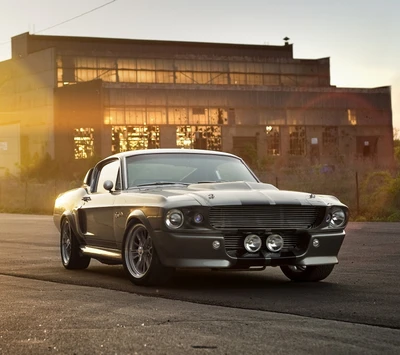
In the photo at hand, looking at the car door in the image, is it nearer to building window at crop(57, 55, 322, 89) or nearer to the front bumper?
the front bumper

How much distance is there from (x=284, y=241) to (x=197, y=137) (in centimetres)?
7372

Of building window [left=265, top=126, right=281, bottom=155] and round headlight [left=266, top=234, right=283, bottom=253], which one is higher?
building window [left=265, top=126, right=281, bottom=155]

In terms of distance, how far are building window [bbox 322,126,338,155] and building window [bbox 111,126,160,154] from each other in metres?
16.1

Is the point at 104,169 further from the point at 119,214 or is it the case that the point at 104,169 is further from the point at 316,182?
the point at 316,182

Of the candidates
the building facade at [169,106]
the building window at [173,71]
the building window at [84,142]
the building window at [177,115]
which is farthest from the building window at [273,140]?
the building window at [84,142]

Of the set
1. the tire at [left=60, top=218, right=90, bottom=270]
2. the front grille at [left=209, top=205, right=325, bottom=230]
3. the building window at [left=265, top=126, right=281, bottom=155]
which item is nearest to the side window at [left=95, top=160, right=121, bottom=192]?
the tire at [left=60, top=218, right=90, bottom=270]

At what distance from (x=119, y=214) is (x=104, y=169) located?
1.68m

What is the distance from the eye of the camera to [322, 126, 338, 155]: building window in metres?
87.3

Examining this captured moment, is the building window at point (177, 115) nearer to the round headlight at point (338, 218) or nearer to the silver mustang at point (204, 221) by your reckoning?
the silver mustang at point (204, 221)

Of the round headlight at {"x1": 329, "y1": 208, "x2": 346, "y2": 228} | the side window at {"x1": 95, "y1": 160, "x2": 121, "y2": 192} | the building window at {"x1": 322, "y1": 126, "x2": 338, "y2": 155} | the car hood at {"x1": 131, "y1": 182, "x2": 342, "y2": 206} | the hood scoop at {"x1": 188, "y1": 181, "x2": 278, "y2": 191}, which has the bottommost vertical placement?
the round headlight at {"x1": 329, "y1": 208, "x2": 346, "y2": 228}

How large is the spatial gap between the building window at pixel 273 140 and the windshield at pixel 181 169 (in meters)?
74.0

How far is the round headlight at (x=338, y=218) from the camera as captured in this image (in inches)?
412

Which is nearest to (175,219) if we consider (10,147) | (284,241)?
(284,241)

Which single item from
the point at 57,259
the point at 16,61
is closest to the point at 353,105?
the point at 16,61
